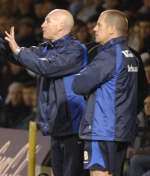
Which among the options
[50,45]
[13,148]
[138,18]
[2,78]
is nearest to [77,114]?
[50,45]

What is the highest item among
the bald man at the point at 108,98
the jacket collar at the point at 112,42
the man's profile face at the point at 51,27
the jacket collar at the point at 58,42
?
the man's profile face at the point at 51,27

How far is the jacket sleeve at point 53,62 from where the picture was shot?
505cm

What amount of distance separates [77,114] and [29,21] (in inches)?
167

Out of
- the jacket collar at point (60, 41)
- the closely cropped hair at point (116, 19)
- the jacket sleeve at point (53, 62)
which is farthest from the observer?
the jacket collar at point (60, 41)

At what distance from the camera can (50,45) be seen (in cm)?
523

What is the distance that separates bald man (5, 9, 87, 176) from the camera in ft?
16.7

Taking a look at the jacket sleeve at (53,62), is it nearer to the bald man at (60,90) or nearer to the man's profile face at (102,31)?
the bald man at (60,90)

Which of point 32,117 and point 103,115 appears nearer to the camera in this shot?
point 103,115

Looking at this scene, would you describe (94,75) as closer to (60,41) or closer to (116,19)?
(116,19)

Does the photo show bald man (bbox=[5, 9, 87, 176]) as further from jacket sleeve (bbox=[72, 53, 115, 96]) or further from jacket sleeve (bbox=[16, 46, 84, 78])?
jacket sleeve (bbox=[72, 53, 115, 96])

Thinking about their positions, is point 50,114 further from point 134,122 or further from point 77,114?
point 134,122

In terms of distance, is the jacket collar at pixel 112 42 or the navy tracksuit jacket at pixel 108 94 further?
the jacket collar at pixel 112 42

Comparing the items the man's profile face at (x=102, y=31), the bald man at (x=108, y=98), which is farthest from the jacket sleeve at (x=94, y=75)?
the man's profile face at (x=102, y=31)

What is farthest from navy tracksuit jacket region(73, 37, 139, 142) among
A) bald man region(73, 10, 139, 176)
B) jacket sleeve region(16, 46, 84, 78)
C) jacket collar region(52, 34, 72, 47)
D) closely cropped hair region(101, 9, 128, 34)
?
jacket collar region(52, 34, 72, 47)
